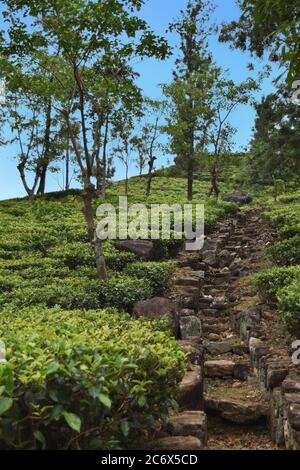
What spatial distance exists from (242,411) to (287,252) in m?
5.49

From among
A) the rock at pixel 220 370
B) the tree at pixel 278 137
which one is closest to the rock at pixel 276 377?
the rock at pixel 220 370

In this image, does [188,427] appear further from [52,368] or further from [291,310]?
[291,310]

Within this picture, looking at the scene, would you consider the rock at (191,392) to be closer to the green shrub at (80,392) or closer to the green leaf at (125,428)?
the green shrub at (80,392)

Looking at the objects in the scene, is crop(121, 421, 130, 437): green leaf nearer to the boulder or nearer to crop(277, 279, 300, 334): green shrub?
the boulder

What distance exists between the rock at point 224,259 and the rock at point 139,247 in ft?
6.32

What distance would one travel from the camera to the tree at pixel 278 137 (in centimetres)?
1691

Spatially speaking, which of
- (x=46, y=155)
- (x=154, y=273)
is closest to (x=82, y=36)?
(x=154, y=273)

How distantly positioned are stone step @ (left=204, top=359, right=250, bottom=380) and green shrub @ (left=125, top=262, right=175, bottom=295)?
9.73 feet

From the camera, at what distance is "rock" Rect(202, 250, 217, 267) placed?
1305 cm

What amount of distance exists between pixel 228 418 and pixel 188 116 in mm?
21972

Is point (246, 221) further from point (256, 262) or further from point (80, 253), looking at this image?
point (80, 253)

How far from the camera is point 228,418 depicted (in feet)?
19.2

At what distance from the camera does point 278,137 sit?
1698 centimetres

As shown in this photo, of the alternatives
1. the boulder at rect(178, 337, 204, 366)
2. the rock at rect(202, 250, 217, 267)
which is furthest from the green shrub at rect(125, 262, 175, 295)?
the boulder at rect(178, 337, 204, 366)
